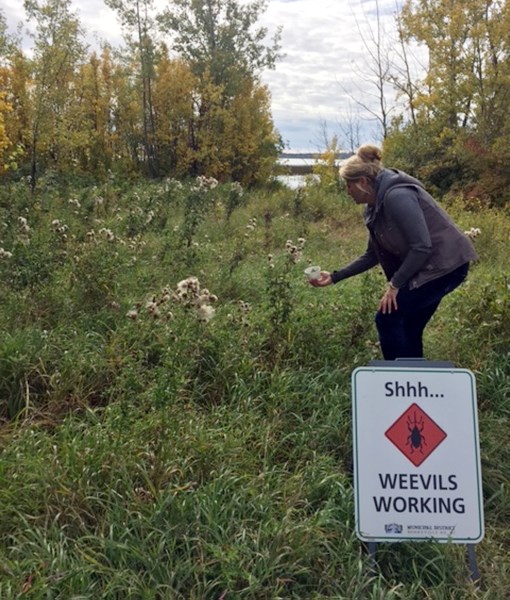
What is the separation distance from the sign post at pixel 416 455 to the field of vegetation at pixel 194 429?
0.18 m

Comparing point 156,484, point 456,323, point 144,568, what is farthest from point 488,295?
point 144,568

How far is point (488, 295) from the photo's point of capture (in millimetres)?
4559

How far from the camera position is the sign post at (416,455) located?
2.33 meters

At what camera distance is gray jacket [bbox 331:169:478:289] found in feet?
9.30

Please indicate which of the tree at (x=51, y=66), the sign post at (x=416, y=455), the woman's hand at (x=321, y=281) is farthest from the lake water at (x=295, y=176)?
the sign post at (x=416, y=455)

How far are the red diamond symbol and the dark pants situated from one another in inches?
29.9

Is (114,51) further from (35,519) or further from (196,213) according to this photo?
(35,519)

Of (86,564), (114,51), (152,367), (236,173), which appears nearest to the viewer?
(86,564)

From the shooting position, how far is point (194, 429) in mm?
3029

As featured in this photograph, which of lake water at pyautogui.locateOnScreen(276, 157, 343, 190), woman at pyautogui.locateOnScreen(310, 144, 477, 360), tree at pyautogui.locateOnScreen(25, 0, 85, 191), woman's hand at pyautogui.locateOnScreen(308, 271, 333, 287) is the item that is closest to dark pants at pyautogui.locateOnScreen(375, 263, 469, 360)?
woman at pyautogui.locateOnScreen(310, 144, 477, 360)

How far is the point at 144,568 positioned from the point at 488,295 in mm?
3403

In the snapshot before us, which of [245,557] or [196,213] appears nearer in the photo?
[245,557]

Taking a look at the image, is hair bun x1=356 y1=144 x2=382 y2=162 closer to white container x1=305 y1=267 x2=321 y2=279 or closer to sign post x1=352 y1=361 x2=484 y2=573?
white container x1=305 y1=267 x2=321 y2=279

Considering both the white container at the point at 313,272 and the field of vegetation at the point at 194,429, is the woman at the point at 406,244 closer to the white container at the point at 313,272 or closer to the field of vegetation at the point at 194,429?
the white container at the point at 313,272
